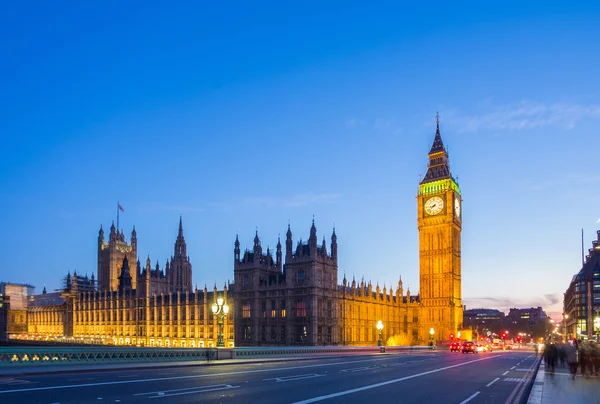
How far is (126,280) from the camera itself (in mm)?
132000

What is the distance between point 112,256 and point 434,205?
363 feet

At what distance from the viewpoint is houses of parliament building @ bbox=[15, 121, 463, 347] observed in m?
81.6

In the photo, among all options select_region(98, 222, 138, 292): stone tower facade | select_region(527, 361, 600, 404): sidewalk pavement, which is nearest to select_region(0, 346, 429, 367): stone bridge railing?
select_region(527, 361, 600, 404): sidewalk pavement

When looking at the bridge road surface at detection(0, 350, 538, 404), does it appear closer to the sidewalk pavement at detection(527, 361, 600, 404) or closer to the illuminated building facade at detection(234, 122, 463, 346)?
the sidewalk pavement at detection(527, 361, 600, 404)

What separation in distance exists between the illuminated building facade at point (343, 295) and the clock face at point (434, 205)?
0.46 feet

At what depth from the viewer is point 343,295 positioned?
8769 cm

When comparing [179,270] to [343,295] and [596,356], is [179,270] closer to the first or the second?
[343,295]

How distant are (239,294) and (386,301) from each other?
3053cm

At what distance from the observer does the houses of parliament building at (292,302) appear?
268 feet

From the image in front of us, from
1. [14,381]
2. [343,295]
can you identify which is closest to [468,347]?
[343,295]

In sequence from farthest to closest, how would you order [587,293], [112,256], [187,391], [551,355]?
[112,256] → [587,293] → [551,355] → [187,391]

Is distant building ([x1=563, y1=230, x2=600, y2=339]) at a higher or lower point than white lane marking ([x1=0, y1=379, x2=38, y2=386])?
lower

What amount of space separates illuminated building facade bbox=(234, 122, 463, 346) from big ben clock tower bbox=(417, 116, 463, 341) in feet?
0.60

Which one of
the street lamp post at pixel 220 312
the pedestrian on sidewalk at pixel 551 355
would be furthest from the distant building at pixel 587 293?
the street lamp post at pixel 220 312
